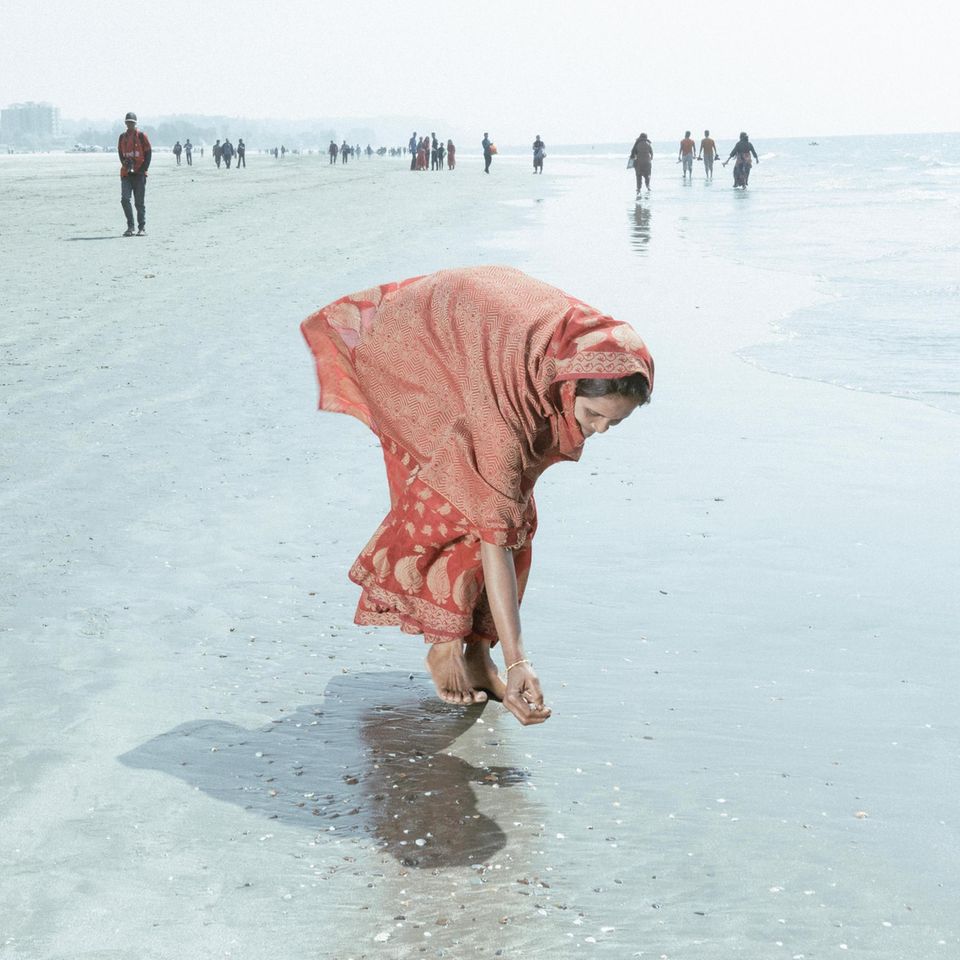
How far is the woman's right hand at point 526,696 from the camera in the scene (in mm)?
3111

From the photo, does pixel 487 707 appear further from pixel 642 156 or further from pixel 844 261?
pixel 642 156

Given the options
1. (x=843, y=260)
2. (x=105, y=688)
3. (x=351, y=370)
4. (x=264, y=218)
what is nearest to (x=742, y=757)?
(x=351, y=370)

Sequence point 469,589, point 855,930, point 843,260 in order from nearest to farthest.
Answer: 1. point 855,930
2. point 469,589
3. point 843,260

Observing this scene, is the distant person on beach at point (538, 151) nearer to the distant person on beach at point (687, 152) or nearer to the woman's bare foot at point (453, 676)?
the distant person on beach at point (687, 152)

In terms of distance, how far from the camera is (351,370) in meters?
3.86

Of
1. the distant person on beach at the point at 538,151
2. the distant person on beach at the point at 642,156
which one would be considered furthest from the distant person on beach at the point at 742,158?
the distant person on beach at the point at 538,151

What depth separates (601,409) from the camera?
10.0ft

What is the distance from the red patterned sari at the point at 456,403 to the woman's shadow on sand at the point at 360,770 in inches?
9.6

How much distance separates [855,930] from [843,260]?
1498 cm

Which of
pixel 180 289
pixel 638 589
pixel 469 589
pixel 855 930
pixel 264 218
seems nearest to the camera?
pixel 855 930

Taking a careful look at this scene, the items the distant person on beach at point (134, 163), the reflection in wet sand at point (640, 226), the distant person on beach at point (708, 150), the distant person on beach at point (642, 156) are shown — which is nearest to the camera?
the reflection in wet sand at point (640, 226)

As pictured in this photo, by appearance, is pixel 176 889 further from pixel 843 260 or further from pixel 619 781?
pixel 843 260

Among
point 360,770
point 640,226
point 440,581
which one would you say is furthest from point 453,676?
point 640,226

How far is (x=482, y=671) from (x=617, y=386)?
117 cm
